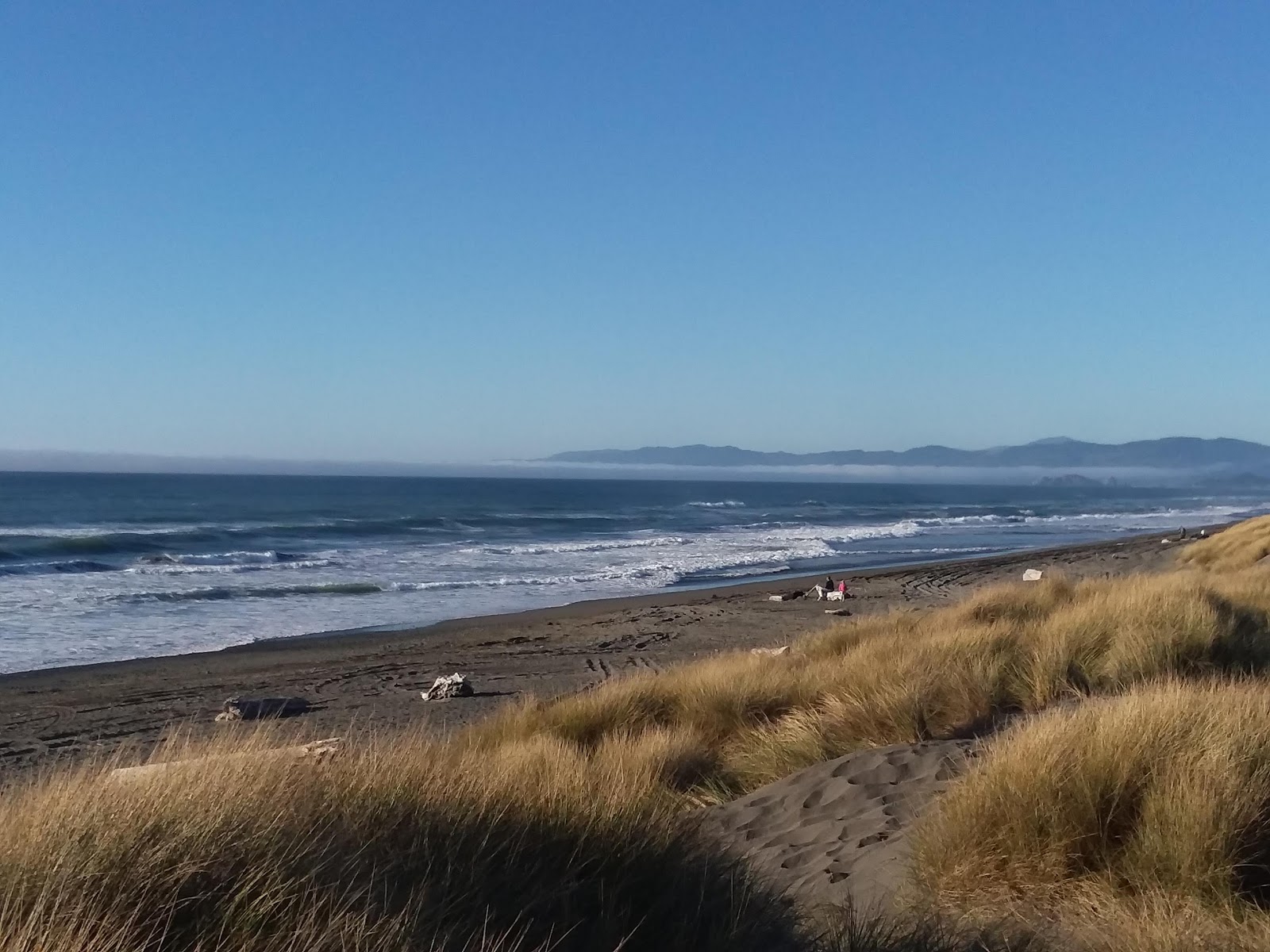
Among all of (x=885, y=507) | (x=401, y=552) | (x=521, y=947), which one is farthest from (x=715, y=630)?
(x=885, y=507)

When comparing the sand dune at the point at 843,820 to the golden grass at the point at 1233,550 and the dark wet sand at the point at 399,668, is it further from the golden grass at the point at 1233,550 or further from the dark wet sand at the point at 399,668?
the golden grass at the point at 1233,550

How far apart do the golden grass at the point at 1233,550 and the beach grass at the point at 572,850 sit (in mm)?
17774

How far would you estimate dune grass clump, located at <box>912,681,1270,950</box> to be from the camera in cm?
344

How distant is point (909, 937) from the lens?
321cm

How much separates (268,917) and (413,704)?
33.1 feet

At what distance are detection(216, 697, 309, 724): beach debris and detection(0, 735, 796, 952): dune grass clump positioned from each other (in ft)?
Answer: 25.4

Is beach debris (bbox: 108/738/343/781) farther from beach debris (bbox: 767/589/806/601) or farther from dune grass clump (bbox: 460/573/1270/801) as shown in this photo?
beach debris (bbox: 767/589/806/601)

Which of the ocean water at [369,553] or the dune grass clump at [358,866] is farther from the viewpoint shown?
the ocean water at [369,553]

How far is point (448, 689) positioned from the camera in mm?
12656

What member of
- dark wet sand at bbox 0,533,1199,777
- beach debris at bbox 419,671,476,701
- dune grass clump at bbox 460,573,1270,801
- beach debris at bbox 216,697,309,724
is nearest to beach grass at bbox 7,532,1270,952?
dune grass clump at bbox 460,573,1270,801

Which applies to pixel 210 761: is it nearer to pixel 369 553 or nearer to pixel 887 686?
pixel 887 686

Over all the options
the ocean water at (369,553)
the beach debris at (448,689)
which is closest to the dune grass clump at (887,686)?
the beach debris at (448,689)

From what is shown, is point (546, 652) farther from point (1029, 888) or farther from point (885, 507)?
point (885, 507)

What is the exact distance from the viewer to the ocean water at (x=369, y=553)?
2078cm
